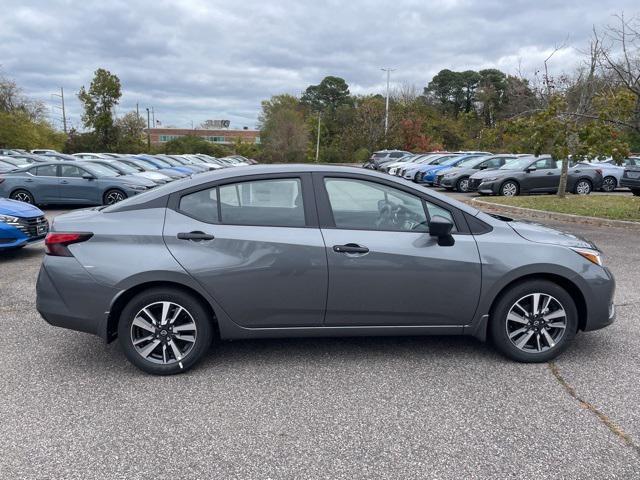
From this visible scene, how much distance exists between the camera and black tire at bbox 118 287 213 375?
3.77 m

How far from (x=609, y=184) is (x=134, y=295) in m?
19.8

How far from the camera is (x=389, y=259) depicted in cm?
384

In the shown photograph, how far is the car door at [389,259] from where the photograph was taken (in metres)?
3.84

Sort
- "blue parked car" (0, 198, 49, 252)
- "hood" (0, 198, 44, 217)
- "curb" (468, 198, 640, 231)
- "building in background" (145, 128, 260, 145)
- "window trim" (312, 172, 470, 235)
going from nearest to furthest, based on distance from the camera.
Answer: "window trim" (312, 172, 470, 235) → "blue parked car" (0, 198, 49, 252) → "hood" (0, 198, 44, 217) → "curb" (468, 198, 640, 231) → "building in background" (145, 128, 260, 145)

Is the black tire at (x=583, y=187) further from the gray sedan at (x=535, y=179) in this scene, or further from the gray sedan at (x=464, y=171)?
the gray sedan at (x=464, y=171)

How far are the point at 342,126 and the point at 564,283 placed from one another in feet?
199

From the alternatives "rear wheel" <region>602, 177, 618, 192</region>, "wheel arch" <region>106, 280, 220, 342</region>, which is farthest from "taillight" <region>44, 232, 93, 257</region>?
"rear wheel" <region>602, 177, 618, 192</region>

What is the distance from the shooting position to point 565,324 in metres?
4.05

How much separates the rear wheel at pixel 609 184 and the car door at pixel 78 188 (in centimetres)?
1737

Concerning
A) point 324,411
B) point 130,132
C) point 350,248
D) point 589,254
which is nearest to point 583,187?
point 589,254

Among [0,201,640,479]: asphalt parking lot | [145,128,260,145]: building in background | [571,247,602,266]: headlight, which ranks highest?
[145,128,260,145]: building in background

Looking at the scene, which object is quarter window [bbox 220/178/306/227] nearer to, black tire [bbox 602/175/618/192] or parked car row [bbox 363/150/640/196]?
parked car row [bbox 363/150/640/196]

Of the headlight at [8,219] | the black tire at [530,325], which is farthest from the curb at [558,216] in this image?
the headlight at [8,219]

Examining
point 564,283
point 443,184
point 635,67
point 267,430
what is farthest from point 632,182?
point 267,430
